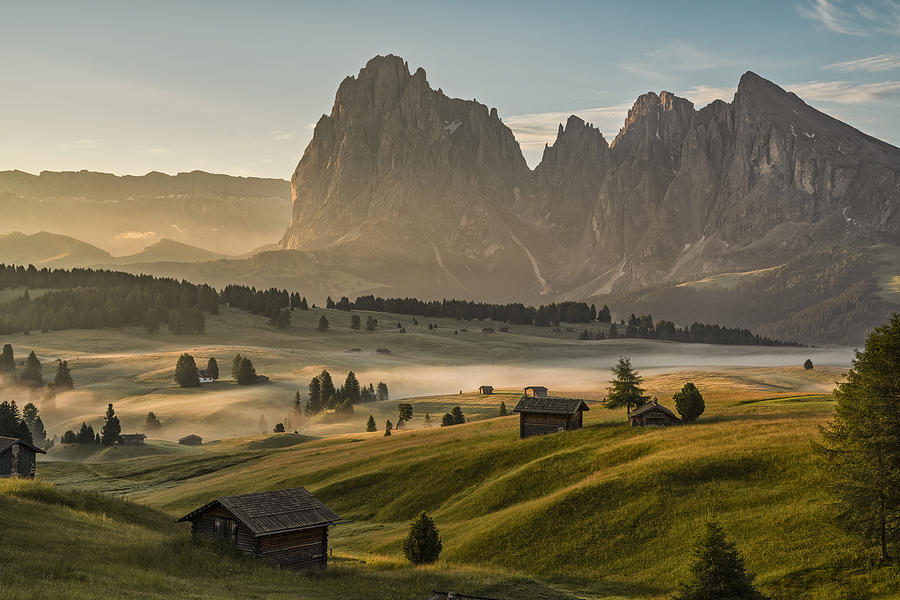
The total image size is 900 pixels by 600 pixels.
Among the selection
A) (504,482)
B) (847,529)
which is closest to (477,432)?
(504,482)

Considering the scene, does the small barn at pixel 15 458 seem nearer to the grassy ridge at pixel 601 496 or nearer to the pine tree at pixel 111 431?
the grassy ridge at pixel 601 496

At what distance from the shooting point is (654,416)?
73.6 metres

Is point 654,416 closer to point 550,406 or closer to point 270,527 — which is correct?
point 550,406

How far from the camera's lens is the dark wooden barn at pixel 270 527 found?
1763 inches

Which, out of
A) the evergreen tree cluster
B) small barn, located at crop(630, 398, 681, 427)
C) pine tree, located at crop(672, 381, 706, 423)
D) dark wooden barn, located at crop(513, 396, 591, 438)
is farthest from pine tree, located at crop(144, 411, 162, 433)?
pine tree, located at crop(672, 381, 706, 423)

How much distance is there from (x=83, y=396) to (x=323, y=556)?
555 feet

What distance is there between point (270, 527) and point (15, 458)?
135 feet

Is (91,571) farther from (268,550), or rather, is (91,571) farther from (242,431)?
(242,431)

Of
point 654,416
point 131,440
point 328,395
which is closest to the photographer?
point 654,416

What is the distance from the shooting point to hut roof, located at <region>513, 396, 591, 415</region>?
258 feet

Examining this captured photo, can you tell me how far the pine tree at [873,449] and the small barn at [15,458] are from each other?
220 feet

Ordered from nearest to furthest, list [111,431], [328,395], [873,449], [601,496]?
[873,449], [601,496], [111,431], [328,395]

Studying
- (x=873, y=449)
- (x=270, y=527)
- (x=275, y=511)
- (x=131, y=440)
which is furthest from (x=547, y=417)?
(x=131, y=440)

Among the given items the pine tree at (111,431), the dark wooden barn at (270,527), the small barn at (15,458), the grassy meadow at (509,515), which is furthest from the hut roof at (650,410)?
the pine tree at (111,431)
